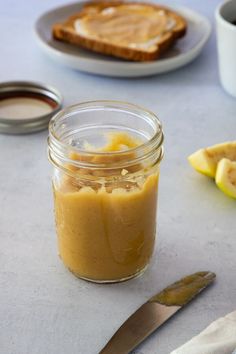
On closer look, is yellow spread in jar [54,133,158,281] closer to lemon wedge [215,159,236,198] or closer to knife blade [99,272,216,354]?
knife blade [99,272,216,354]

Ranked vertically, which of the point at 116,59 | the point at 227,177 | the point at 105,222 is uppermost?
the point at 105,222

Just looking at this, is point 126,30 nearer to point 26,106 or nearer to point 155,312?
point 26,106

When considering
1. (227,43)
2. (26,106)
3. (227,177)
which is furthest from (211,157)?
(26,106)

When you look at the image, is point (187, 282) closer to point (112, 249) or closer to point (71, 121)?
point (112, 249)

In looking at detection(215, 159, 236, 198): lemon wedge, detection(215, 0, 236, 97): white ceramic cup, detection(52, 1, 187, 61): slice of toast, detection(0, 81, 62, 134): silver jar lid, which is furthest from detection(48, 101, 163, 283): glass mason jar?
detection(52, 1, 187, 61): slice of toast

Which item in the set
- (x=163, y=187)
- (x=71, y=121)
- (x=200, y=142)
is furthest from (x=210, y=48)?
(x=71, y=121)
